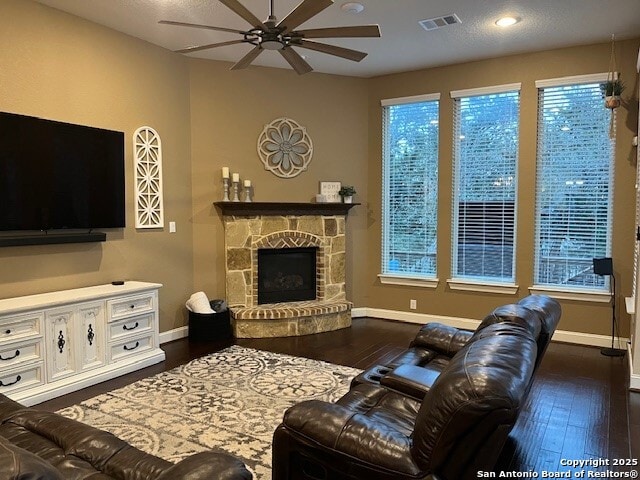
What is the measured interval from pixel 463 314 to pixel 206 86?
4.20m

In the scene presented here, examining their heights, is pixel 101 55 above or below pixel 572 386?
above

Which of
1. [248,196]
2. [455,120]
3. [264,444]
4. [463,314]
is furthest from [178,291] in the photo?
[455,120]

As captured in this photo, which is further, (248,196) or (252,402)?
(248,196)

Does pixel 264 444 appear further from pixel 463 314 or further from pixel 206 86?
pixel 206 86

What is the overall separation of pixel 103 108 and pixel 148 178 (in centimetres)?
81

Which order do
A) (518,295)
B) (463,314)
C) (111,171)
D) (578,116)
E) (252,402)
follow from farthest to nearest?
1. (463,314)
2. (518,295)
3. (578,116)
4. (111,171)
5. (252,402)

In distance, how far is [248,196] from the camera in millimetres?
5574

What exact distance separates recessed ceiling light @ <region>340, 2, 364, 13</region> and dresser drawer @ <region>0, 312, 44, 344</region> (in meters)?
3.53

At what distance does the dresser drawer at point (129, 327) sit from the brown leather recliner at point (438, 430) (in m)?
2.64

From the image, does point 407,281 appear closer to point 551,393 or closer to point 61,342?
point 551,393

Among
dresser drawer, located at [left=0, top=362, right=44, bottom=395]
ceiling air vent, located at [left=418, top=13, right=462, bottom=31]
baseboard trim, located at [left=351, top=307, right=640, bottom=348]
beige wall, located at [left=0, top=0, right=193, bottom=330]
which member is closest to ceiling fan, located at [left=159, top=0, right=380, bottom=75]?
ceiling air vent, located at [left=418, top=13, right=462, bottom=31]

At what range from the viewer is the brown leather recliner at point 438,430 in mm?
1447

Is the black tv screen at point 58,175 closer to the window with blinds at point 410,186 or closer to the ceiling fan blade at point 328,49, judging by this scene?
the ceiling fan blade at point 328,49

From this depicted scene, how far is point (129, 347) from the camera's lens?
418 centimetres
